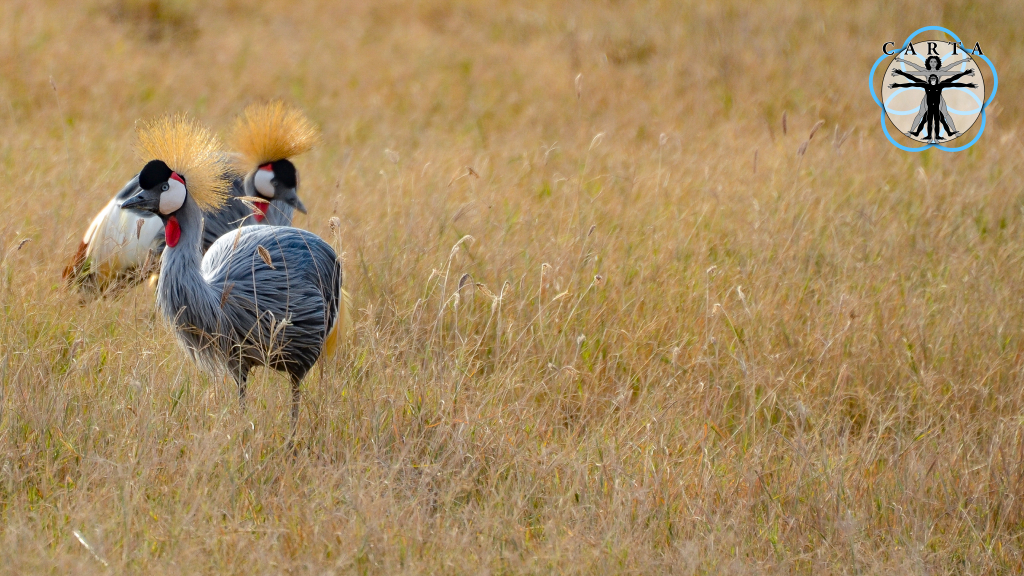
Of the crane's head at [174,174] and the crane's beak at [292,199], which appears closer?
the crane's head at [174,174]

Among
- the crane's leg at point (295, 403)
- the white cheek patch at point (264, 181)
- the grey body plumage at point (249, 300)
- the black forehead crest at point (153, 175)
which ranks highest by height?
the black forehead crest at point (153, 175)

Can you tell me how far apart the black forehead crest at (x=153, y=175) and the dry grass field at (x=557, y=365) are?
1.68 ft

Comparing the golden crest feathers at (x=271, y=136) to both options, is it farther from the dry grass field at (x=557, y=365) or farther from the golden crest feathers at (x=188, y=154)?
the golden crest feathers at (x=188, y=154)

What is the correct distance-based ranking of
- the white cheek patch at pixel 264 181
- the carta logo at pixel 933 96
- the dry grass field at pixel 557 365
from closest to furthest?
1. the dry grass field at pixel 557 365
2. the white cheek patch at pixel 264 181
3. the carta logo at pixel 933 96

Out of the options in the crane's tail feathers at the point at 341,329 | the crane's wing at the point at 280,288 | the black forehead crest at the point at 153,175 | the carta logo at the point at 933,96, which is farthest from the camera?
the carta logo at the point at 933,96

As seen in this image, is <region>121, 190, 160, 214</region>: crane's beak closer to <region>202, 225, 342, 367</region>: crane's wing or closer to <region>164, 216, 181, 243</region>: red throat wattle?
<region>164, 216, 181, 243</region>: red throat wattle

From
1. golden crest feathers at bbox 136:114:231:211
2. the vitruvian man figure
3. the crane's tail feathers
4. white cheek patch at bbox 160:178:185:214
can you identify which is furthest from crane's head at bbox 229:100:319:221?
the vitruvian man figure

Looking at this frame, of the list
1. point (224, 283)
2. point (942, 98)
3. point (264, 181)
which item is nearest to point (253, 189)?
point (264, 181)

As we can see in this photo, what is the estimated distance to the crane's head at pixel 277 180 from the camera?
151 inches

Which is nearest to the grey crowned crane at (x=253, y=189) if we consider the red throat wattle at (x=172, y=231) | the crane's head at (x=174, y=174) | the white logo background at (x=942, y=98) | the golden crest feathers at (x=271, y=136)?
the golden crest feathers at (x=271, y=136)

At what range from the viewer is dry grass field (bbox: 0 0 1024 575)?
7.02 feet

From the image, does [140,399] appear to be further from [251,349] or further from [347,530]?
[347,530]

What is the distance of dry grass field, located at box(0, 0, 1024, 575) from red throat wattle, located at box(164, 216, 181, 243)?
37 cm

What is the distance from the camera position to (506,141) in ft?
19.8
